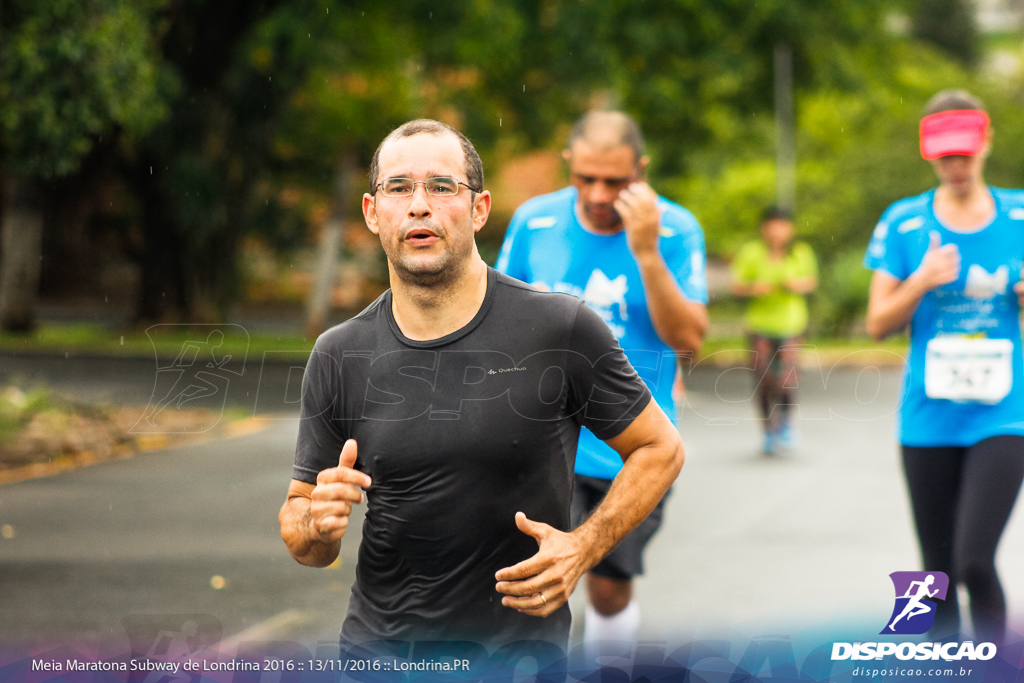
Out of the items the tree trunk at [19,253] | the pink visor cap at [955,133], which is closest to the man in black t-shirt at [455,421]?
the pink visor cap at [955,133]

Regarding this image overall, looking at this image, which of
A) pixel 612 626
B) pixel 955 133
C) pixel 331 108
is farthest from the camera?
pixel 331 108

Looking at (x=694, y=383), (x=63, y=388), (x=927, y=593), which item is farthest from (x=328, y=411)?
(x=694, y=383)

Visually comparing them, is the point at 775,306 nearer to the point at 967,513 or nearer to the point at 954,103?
the point at 954,103

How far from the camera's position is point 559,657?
2578 millimetres

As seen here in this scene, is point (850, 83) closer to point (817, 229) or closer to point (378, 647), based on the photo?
point (817, 229)

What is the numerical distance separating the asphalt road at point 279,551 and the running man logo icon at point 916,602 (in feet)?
2.23

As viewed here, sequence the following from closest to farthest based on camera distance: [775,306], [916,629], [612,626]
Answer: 1. [916,629]
2. [612,626]
3. [775,306]

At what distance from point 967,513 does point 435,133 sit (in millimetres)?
2186

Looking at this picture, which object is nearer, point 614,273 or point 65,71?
point 614,273

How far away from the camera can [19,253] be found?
2066 cm

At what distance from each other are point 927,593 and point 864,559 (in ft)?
8.51

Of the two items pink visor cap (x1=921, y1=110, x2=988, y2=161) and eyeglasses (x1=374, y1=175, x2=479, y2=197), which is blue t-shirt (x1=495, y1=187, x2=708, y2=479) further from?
eyeglasses (x1=374, y1=175, x2=479, y2=197)

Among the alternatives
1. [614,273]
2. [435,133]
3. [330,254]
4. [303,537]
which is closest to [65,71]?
[614,273]

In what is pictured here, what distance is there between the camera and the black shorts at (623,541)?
380cm
